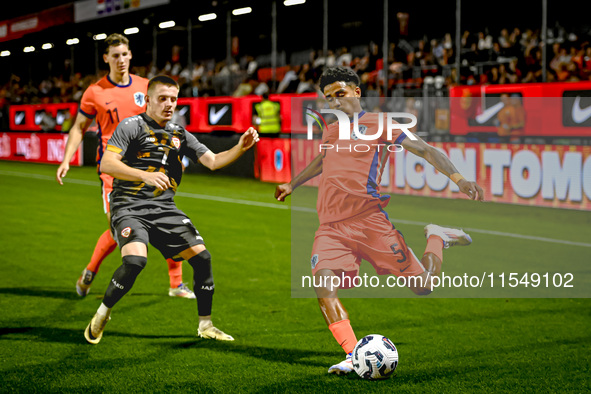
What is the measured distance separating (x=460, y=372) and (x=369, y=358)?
2.52ft

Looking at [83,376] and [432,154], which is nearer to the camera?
[432,154]

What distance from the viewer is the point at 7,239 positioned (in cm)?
1007

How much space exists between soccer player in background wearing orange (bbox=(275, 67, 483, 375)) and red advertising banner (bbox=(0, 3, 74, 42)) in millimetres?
27717

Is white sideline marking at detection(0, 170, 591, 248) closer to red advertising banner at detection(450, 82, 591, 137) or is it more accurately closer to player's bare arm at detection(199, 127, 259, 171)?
player's bare arm at detection(199, 127, 259, 171)

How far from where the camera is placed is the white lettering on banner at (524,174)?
973cm

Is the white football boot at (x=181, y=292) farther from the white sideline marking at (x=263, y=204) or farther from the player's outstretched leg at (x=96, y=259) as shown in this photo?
the white sideline marking at (x=263, y=204)

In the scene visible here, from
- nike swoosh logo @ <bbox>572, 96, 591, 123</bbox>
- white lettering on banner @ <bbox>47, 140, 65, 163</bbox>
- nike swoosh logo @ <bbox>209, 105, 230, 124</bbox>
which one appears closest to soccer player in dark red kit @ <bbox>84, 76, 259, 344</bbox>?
nike swoosh logo @ <bbox>572, 96, 591, 123</bbox>

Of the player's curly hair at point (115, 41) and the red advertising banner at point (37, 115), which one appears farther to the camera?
the red advertising banner at point (37, 115)

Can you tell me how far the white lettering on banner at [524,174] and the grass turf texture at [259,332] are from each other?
29.7 inches

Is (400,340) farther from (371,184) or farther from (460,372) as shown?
(371,184)

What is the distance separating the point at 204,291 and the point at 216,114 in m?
16.1

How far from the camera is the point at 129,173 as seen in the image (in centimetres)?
487

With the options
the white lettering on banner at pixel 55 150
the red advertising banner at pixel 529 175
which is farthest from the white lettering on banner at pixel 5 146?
the red advertising banner at pixel 529 175

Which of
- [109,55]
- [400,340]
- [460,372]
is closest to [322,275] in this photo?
[460,372]
